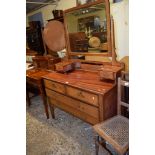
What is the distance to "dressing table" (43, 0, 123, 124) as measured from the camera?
5.30 ft

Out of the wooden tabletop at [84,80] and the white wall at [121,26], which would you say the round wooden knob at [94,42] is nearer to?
the wooden tabletop at [84,80]

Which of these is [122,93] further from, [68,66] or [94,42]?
[68,66]

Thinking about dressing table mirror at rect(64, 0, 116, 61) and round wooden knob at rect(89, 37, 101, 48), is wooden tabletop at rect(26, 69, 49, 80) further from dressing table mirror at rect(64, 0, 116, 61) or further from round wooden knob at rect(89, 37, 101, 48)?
round wooden knob at rect(89, 37, 101, 48)

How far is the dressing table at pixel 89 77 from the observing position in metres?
1.61

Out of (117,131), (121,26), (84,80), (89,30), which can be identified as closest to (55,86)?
(84,80)

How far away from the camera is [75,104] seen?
187cm

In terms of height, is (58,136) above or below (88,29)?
below

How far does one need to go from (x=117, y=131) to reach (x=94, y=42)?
106 centimetres

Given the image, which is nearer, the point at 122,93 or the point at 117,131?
the point at 117,131

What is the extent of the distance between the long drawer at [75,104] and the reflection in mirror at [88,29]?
0.65m

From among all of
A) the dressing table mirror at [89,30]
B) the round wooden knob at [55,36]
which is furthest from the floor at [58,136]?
the round wooden knob at [55,36]
